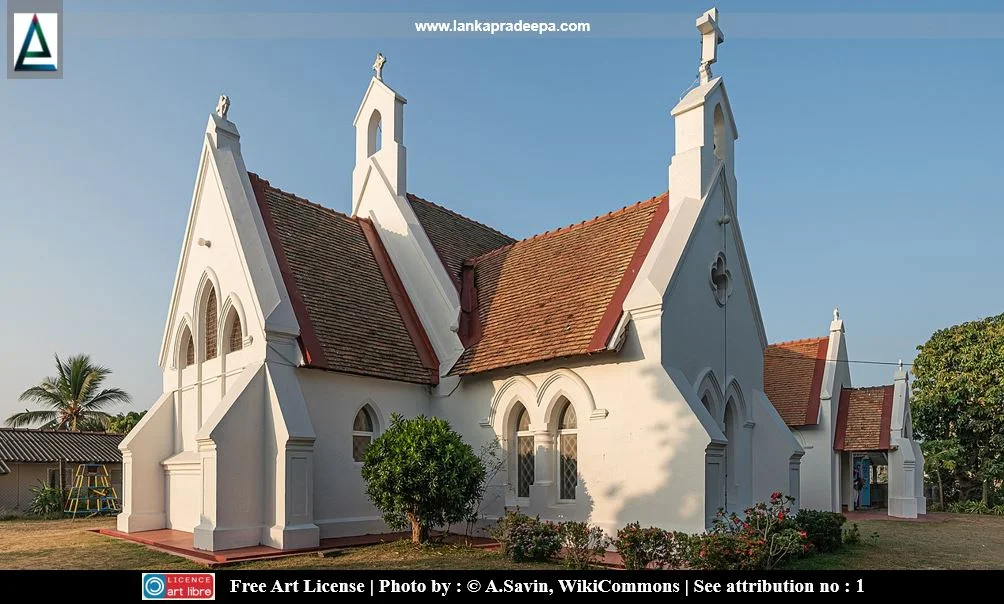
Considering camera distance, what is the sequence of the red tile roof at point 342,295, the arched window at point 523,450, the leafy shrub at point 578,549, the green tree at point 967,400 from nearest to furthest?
the leafy shrub at point 578,549, the red tile roof at point 342,295, the arched window at point 523,450, the green tree at point 967,400

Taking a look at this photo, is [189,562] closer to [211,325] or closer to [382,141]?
[211,325]

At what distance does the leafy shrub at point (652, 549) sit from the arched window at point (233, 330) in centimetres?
1028

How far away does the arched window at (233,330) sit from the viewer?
58.5 feet

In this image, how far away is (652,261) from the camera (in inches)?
643

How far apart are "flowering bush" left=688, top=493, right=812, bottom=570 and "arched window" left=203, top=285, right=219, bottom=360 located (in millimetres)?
12463

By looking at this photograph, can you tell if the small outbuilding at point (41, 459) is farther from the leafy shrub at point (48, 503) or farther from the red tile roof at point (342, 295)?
the red tile roof at point (342, 295)

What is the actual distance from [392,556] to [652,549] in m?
4.85

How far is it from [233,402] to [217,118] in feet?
26.0

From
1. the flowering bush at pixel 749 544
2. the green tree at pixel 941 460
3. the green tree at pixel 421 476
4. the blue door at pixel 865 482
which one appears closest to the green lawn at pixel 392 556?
the green tree at pixel 421 476
